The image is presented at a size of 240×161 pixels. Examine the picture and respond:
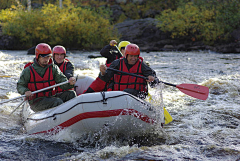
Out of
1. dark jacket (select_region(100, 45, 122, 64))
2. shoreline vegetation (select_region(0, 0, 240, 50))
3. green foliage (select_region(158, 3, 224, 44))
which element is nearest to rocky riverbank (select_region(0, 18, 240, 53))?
shoreline vegetation (select_region(0, 0, 240, 50))

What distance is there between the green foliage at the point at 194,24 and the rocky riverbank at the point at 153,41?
519 mm

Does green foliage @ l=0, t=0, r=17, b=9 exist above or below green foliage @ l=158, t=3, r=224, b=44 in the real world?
above

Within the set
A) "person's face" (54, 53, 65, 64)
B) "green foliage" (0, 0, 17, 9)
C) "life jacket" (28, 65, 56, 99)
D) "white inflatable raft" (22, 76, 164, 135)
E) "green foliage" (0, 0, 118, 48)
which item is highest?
"green foliage" (0, 0, 17, 9)

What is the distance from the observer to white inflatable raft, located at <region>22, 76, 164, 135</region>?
3.72 meters

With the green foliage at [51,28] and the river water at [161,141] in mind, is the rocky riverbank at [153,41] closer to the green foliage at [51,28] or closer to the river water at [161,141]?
the green foliage at [51,28]

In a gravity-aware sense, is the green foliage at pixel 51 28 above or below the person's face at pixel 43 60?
above

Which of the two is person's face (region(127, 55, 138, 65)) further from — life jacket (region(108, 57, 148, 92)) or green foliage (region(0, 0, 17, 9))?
green foliage (region(0, 0, 17, 9))

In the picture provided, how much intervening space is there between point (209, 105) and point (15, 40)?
15.2 meters

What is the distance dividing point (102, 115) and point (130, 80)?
1025 millimetres

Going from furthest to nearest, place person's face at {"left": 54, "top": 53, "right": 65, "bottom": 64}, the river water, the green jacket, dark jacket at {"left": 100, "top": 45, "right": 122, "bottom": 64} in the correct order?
dark jacket at {"left": 100, "top": 45, "right": 122, "bottom": 64} → person's face at {"left": 54, "top": 53, "right": 65, "bottom": 64} → the green jacket → the river water

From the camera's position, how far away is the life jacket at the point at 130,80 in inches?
179

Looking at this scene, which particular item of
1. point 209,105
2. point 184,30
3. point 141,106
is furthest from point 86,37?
point 141,106

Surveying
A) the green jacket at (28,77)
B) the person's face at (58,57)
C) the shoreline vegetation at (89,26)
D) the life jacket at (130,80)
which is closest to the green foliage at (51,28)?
the shoreline vegetation at (89,26)

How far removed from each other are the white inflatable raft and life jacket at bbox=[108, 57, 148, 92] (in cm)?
57
